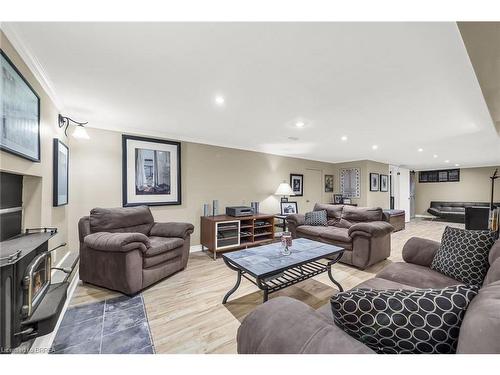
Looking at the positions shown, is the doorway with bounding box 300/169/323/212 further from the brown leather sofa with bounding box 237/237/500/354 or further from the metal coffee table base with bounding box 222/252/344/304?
the brown leather sofa with bounding box 237/237/500/354

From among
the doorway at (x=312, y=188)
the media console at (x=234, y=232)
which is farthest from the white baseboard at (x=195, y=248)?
the doorway at (x=312, y=188)

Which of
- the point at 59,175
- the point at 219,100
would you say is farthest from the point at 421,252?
the point at 59,175

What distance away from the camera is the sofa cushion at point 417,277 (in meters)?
1.54

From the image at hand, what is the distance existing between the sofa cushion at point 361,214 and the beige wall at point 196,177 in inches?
65.7

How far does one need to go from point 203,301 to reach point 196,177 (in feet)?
7.30

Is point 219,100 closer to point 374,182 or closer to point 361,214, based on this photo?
point 361,214

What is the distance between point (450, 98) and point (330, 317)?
95.1 inches

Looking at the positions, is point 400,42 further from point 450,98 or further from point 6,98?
point 6,98

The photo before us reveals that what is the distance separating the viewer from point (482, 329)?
0.54 meters

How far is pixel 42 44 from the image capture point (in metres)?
1.33

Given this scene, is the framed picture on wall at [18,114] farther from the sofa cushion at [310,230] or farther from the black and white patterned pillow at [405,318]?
the sofa cushion at [310,230]

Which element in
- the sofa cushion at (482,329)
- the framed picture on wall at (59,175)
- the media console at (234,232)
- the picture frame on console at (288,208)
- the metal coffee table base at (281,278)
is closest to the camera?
the sofa cushion at (482,329)

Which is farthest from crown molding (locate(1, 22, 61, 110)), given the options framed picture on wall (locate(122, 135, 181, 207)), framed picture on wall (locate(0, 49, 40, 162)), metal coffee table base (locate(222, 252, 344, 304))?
metal coffee table base (locate(222, 252, 344, 304))
